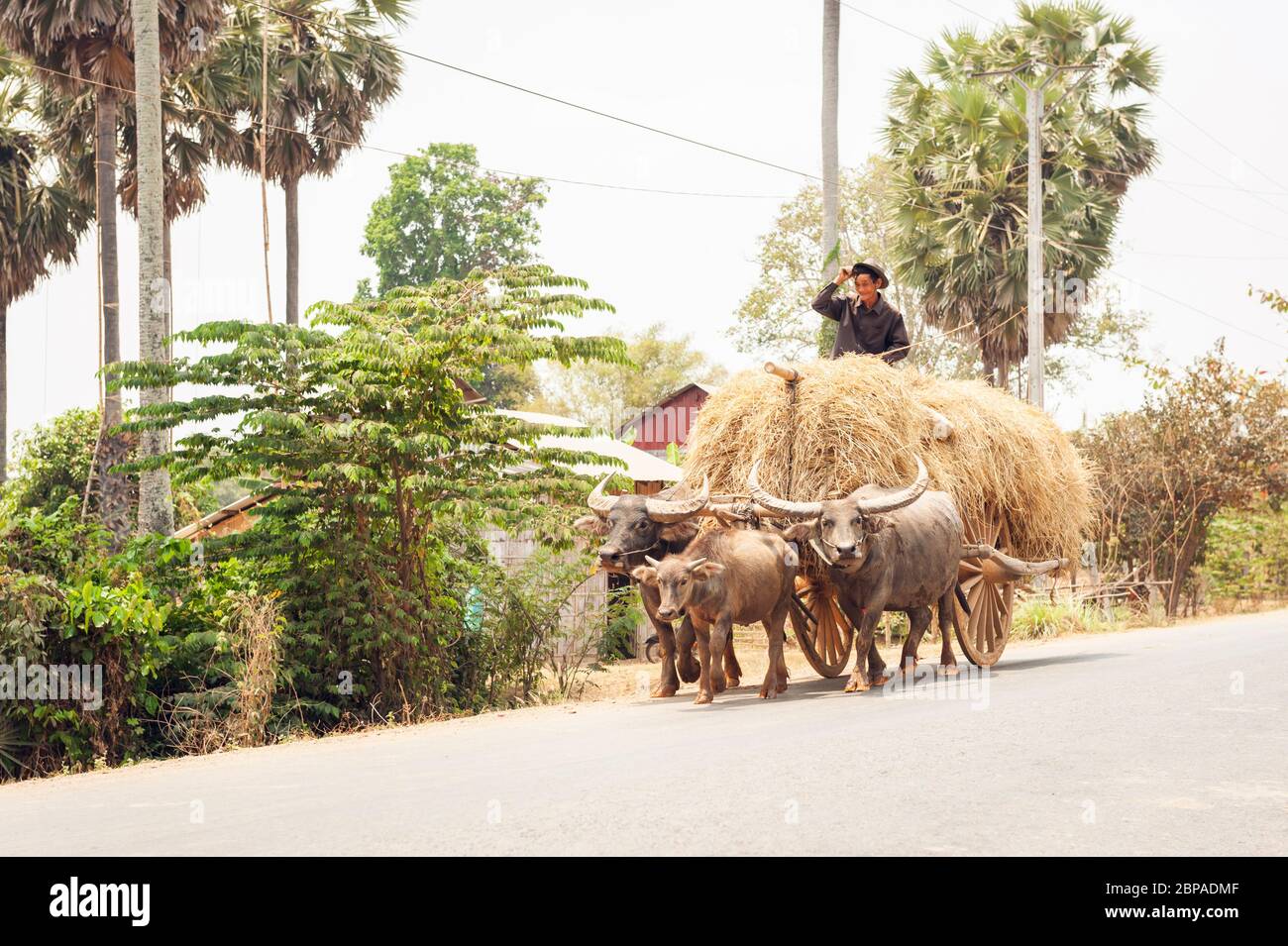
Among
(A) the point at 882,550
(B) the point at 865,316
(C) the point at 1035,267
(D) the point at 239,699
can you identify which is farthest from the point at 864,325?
(C) the point at 1035,267

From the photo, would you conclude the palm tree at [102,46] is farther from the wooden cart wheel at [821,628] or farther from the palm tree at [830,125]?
the wooden cart wheel at [821,628]

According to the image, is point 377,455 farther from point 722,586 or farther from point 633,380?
point 633,380

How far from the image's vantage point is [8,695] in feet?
34.1

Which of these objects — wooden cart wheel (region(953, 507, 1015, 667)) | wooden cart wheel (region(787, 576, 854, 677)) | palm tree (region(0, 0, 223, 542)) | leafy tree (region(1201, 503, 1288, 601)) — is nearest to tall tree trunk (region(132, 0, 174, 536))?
palm tree (region(0, 0, 223, 542))

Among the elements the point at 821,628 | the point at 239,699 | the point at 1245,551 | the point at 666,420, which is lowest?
the point at 239,699

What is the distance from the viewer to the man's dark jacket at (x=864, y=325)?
14492 mm

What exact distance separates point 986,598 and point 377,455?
669 cm

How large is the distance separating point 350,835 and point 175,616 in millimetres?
6030

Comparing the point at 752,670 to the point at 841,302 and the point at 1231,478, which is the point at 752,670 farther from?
the point at 1231,478

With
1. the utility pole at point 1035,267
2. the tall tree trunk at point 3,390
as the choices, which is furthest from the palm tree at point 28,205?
the utility pole at point 1035,267

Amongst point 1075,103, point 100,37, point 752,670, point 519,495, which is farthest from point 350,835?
point 1075,103

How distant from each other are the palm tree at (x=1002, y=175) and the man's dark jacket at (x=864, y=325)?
48.4 ft

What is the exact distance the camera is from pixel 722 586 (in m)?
11.6

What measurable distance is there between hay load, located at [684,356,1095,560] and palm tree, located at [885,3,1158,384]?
1455cm
